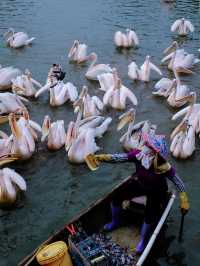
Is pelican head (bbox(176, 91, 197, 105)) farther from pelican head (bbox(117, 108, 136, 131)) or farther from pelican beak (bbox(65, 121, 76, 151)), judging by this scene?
pelican beak (bbox(65, 121, 76, 151))

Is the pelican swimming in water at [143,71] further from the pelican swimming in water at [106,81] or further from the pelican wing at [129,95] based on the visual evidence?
the pelican wing at [129,95]

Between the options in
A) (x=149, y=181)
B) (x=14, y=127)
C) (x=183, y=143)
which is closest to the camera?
(x=149, y=181)

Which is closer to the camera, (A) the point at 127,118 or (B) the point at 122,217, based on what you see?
(B) the point at 122,217

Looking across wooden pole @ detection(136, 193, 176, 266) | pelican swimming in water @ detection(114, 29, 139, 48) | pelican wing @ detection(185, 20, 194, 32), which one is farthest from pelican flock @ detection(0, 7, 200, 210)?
pelican wing @ detection(185, 20, 194, 32)

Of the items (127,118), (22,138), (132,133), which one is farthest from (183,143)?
(22,138)

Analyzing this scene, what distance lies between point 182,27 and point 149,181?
14086mm

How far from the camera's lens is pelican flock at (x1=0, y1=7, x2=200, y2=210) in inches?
388

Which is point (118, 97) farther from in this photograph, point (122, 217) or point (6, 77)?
point (122, 217)

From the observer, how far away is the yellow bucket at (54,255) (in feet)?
20.1

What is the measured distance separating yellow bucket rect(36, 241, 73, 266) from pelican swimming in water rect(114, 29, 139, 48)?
1276cm

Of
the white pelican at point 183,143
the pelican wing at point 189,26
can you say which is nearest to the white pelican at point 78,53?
the pelican wing at point 189,26

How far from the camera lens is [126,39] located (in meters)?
17.9

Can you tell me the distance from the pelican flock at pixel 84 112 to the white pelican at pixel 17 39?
0.35 feet

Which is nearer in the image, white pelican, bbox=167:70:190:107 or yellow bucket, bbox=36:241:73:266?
yellow bucket, bbox=36:241:73:266
